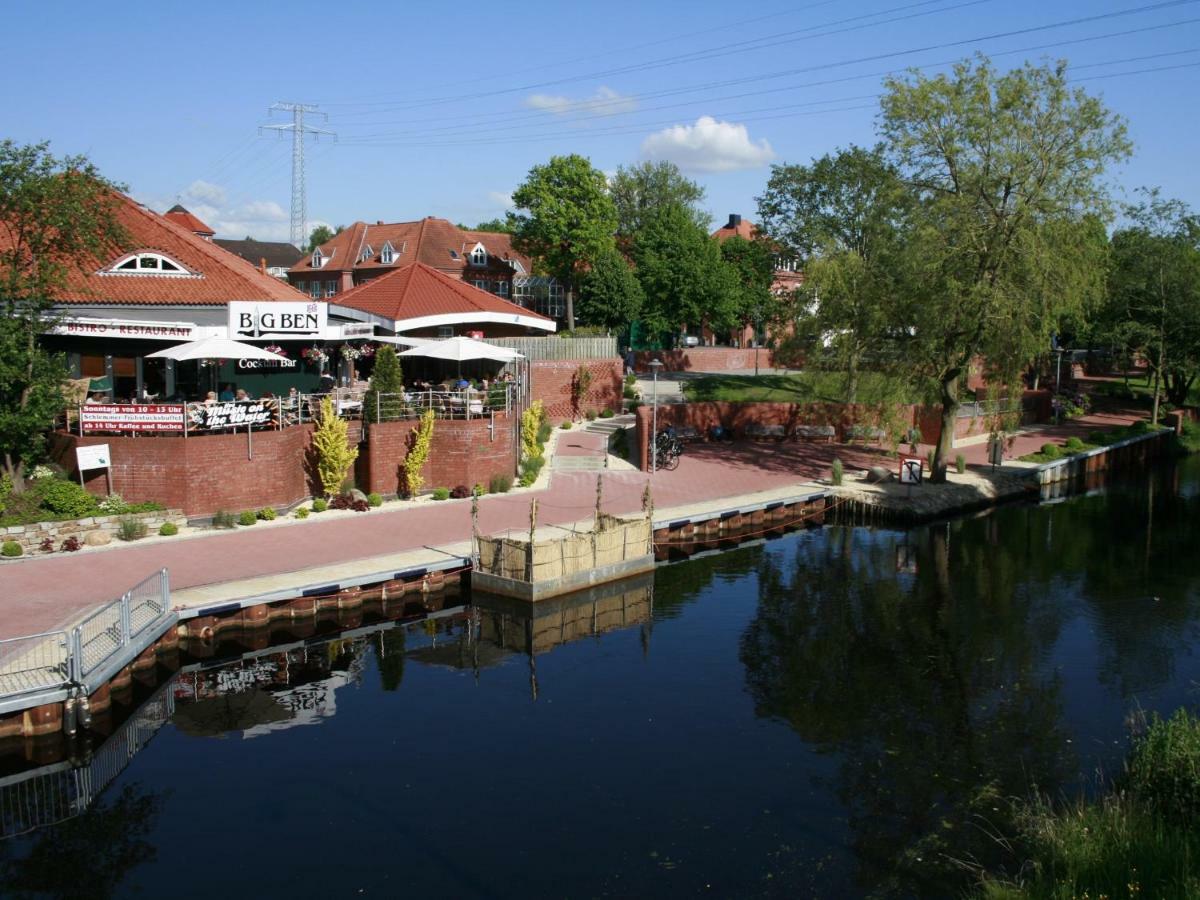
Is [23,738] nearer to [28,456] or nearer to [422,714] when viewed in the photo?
[422,714]

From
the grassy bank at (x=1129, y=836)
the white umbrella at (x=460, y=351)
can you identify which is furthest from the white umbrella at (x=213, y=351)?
the grassy bank at (x=1129, y=836)

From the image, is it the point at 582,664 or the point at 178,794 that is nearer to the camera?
the point at 178,794

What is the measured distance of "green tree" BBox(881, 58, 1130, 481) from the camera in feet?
94.6

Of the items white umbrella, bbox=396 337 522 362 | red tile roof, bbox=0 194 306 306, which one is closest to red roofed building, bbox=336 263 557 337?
red tile roof, bbox=0 194 306 306

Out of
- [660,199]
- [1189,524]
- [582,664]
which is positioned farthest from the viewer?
[660,199]

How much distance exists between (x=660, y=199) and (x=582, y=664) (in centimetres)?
7043

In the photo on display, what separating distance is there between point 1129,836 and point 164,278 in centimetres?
2901

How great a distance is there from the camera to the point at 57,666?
50.9 feet

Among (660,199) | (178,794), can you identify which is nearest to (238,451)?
(178,794)

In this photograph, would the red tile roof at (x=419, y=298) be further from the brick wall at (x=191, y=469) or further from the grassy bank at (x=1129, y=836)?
the grassy bank at (x=1129, y=836)

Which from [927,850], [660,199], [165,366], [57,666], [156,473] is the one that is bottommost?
[927,850]

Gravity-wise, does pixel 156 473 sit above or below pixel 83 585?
above

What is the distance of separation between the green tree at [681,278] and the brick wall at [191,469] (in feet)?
122

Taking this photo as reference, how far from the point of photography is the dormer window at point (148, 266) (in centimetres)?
3100
